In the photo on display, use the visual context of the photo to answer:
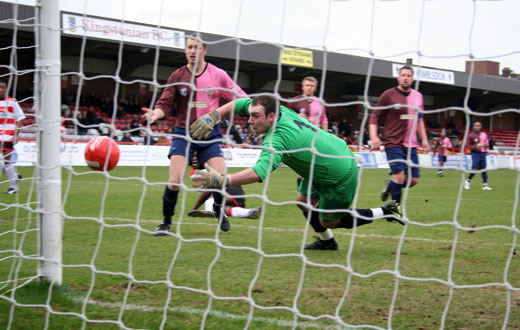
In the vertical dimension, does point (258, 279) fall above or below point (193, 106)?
below

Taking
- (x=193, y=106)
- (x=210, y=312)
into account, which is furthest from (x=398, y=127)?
(x=210, y=312)

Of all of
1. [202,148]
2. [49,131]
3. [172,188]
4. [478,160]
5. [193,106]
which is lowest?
[478,160]

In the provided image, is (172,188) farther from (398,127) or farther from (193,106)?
(398,127)

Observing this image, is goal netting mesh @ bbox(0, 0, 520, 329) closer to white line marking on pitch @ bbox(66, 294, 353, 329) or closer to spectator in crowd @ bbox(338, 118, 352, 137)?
white line marking on pitch @ bbox(66, 294, 353, 329)

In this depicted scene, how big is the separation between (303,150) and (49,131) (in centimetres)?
159

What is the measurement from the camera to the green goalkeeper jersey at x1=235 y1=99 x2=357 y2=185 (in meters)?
3.45

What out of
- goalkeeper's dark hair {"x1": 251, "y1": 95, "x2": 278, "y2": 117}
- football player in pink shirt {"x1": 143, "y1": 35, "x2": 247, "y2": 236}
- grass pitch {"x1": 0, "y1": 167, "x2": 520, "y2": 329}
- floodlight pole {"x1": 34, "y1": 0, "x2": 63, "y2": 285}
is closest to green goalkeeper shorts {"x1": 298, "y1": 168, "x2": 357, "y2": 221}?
grass pitch {"x1": 0, "y1": 167, "x2": 520, "y2": 329}

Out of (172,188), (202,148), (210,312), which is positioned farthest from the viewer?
(202,148)

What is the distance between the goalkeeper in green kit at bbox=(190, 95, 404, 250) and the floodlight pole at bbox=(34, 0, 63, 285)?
891mm

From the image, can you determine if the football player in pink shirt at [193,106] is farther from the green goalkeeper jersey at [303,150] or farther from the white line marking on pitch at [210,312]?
the white line marking on pitch at [210,312]

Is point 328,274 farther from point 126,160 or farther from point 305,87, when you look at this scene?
point 126,160

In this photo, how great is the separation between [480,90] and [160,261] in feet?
107

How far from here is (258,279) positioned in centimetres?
354

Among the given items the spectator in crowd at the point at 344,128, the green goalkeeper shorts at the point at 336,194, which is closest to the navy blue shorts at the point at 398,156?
the green goalkeeper shorts at the point at 336,194
